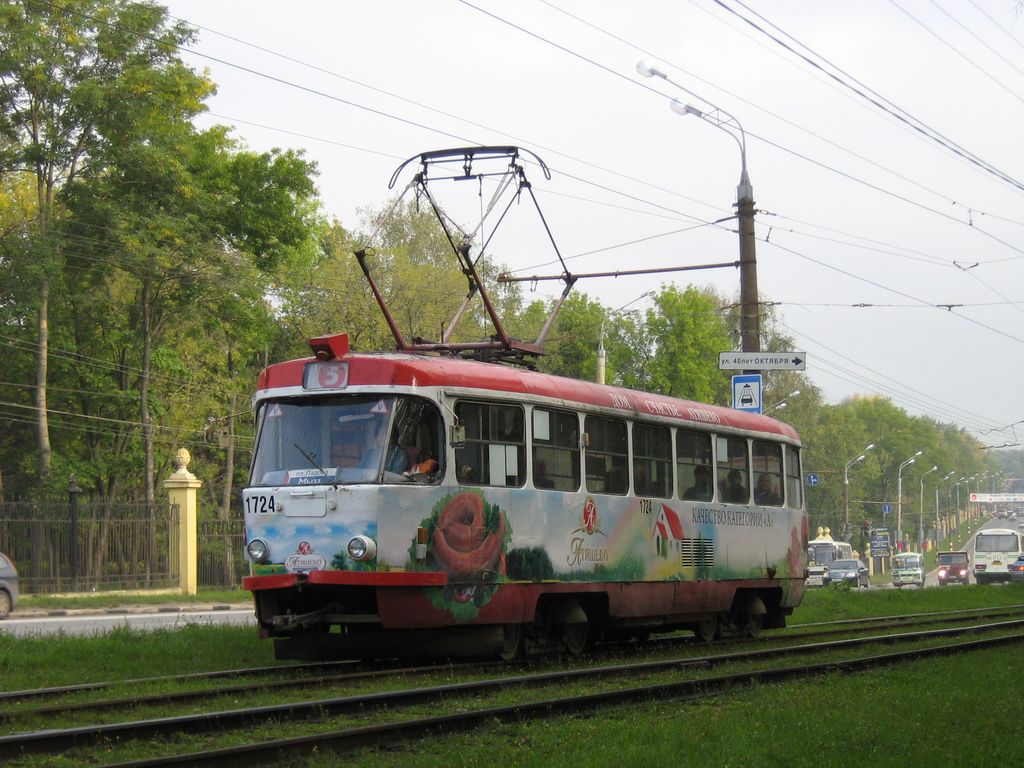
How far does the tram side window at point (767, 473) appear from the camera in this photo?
19156 millimetres

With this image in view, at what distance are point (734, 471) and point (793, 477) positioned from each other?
2.17m

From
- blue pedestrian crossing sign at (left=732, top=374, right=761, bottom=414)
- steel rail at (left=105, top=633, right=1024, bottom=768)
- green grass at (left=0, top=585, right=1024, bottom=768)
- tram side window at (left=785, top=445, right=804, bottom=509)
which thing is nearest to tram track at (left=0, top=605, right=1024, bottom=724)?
green grass at (left=0, top=585, right=1024, bottom=768)

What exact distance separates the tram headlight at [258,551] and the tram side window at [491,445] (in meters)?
1.92

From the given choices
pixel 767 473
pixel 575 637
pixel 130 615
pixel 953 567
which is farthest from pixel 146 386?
pixel 953 567

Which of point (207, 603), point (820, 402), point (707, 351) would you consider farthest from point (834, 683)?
point (820, 402)

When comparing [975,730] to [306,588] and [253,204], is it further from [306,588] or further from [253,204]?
[253,204]

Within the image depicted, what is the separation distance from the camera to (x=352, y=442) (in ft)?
43.2

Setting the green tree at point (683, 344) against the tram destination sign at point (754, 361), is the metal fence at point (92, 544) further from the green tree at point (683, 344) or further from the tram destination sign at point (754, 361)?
the green tree at point (683, 344)

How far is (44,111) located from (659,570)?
1120 inches

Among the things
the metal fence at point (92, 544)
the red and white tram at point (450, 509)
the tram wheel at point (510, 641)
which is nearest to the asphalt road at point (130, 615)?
the metal fence at point (92, 544)

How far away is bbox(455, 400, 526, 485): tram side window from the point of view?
13.7 metres

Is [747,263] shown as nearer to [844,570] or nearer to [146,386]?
[146,386]

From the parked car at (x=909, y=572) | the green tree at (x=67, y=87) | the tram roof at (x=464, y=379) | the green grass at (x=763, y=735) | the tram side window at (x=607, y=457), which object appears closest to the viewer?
the green grass at (x=763, y=735)

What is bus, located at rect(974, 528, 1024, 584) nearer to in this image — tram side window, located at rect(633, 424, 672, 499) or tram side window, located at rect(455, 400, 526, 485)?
tram side window, located at rect(633, 424, 672, 499)
